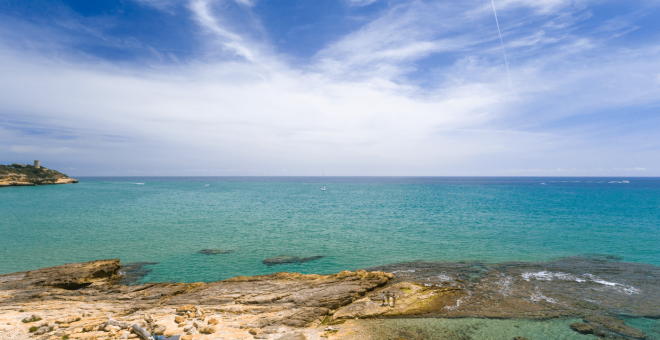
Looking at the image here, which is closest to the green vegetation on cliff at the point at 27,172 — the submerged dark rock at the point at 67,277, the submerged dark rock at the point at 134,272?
the submerged dark rock at the point at 67,277

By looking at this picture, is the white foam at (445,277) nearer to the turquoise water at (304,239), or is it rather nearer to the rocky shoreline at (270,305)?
the rocky shoreline at (270,305)

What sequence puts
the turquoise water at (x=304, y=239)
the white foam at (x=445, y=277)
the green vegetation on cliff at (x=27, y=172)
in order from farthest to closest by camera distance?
the green vegetation on cliff at (x=27, y=172) < the turquoise water at (x=304, y=239) < the white foam at (x=445, y=277)

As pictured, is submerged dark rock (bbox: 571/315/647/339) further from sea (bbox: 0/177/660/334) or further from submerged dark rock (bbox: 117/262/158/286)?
submerged dark rock (bbox: 117/262/158/286)

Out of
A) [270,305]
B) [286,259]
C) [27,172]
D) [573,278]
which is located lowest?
[286,259]

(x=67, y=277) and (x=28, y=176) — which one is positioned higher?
(x=28, y=176)

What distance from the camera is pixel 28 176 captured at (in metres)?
115

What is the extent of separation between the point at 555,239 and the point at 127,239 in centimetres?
4696

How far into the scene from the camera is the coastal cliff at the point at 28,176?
104881mm

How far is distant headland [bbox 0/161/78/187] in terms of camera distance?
105m

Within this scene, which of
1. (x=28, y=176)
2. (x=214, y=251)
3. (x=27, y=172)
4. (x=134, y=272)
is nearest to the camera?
(x=134, y=272)

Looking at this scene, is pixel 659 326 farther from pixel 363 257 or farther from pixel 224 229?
pixel 224 229

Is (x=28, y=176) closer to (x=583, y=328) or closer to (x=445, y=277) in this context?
(x=445, y=277)

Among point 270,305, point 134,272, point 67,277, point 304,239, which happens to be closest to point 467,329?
point 270,305

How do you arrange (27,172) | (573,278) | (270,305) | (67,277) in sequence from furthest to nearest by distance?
1. (27,172)
2. (573,278)
3. (67,277)
4. (270,305)
